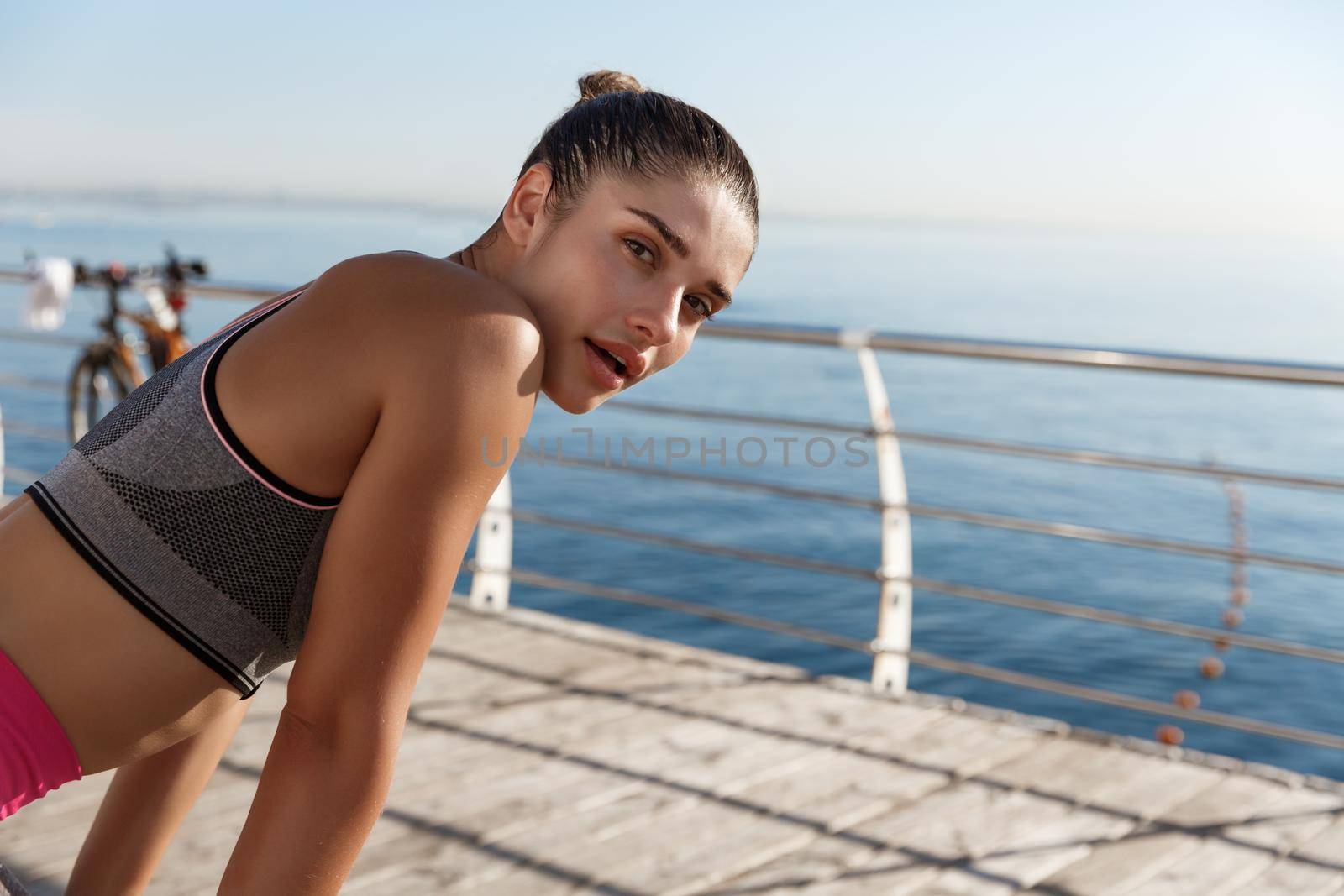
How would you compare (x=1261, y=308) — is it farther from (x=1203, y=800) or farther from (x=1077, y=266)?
(x=1203, y=800)

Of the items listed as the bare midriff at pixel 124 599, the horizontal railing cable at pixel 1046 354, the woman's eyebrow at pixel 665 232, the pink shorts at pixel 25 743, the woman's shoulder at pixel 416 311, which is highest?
the horizontal railing cable at pixel 1046 354

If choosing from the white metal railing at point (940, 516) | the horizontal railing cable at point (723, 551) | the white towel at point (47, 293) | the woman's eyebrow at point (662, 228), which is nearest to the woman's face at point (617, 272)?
the woman's eyebrow at point (662, 228)

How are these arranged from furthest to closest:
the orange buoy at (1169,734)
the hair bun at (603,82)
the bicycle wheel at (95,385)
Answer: the orange buoy at (1169,734), the bicycle wheel at (95,385), the hair bun at (603,82)

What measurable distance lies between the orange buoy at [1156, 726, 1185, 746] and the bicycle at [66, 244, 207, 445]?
9.57m

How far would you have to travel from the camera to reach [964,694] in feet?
43.5

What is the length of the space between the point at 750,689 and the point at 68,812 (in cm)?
162

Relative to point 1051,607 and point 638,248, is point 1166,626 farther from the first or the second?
point 638,248

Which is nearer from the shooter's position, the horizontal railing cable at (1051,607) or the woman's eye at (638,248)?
the woman's eye at (638,248)

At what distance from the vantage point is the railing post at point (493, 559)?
149 inches

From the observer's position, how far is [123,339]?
6516 millimetres

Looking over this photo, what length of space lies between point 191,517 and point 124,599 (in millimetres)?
86

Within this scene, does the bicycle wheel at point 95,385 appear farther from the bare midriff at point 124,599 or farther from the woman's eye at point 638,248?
the woman's eye at point 638,248

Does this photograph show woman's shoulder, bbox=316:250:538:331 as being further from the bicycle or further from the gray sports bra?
the bicycle

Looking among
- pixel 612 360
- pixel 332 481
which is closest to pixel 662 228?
pixel 612 360
